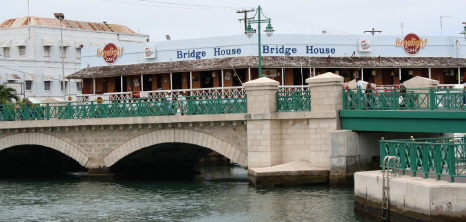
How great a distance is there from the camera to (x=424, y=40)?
138 feet

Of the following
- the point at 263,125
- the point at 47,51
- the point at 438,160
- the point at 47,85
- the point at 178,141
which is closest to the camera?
the point at 438,160

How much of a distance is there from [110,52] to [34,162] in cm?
757

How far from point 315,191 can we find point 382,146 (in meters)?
6.39

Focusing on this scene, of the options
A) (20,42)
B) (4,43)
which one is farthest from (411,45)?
(4,43)

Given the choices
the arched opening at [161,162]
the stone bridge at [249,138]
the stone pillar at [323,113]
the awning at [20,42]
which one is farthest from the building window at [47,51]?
the stone pillar at [323,113]

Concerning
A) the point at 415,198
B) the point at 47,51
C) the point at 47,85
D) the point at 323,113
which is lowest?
the point at 415,198

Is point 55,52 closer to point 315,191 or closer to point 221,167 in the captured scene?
point 221,167

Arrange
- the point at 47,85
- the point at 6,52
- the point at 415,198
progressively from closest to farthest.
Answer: the point at 415,198
the point at 47,85
the point at 6,52

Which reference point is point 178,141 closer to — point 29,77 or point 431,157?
point 431,157

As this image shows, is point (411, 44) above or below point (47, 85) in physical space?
above

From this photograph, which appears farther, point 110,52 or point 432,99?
point 110,52

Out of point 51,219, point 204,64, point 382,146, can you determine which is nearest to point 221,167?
point 204,64

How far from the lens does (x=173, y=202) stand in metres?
27.3

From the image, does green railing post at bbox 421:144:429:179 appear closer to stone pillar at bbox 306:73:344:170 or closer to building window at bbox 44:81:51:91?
stone pillar at bbox 306:73:344:170
